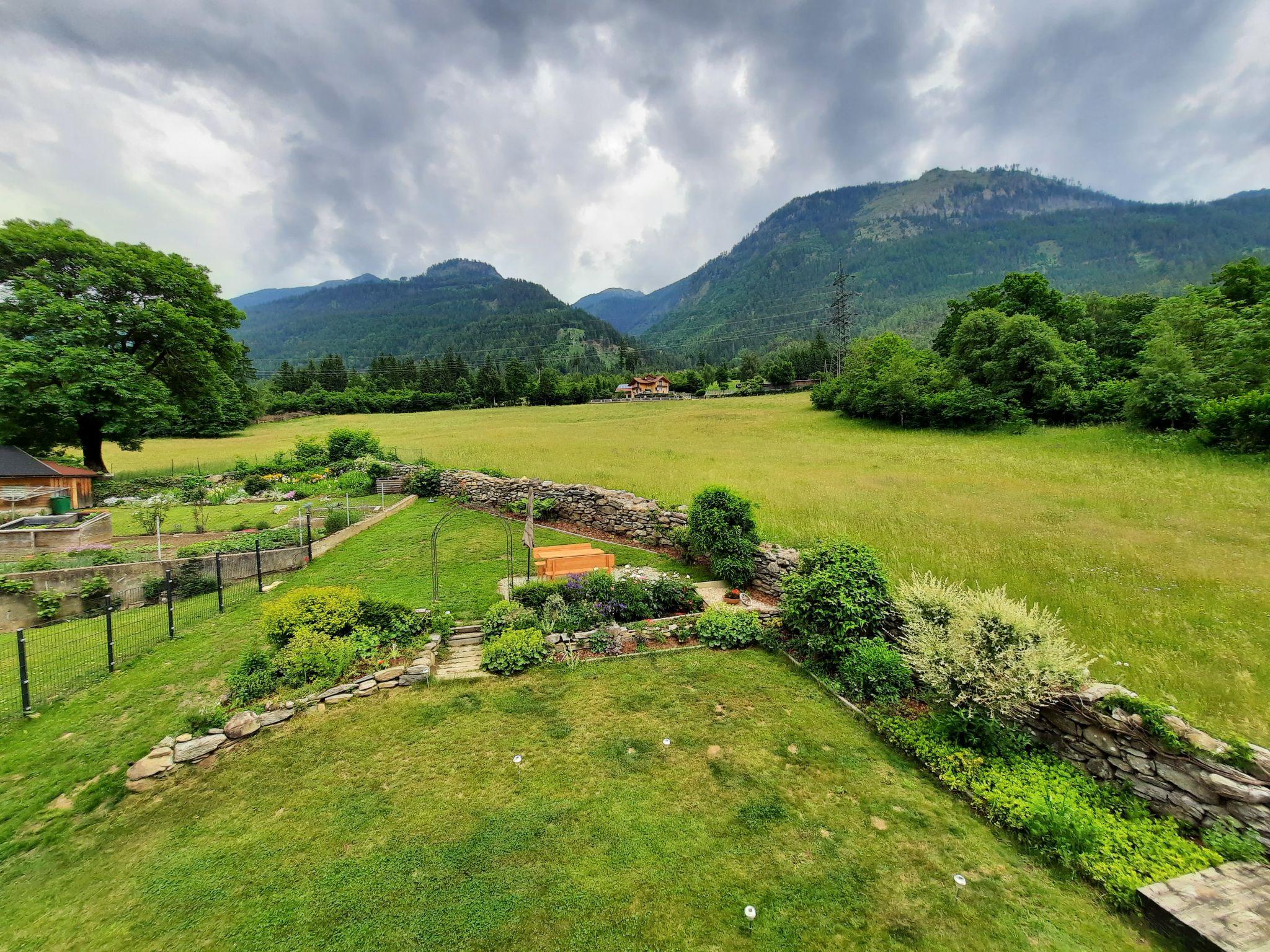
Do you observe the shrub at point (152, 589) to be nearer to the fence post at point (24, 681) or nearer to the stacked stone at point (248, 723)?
the fence post at point (24, 681)

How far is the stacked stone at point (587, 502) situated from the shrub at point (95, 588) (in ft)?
38.6

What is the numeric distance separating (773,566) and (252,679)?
10.5 meters

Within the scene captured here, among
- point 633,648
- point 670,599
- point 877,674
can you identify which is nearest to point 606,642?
point 633,648

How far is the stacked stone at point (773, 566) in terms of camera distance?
1109 centimetres

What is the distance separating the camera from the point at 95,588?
37.8 feet

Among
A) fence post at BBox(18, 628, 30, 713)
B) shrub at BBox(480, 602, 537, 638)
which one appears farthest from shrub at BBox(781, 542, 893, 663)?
fence post at BBox(18, 628, 30, 713)

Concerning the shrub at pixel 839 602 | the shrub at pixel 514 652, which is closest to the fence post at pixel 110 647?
the shrub at pixel 514 652

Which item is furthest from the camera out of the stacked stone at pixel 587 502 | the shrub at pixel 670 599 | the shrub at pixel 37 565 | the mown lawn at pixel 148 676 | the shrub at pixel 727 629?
the stacked stone at pixel 587 502

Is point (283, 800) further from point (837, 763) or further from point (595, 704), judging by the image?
point (837, 763)

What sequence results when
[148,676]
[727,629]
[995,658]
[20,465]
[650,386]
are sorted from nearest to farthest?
[995,658] → [148,676] → [727,629] → [20,465] → [650,386]

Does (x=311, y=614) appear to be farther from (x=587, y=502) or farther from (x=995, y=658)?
(x=995, y=658)

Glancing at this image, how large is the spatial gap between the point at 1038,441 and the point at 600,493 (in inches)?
951

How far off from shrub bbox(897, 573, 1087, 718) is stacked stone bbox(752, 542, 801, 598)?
13.7 ft

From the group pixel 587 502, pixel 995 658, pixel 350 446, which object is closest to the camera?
pixel 995 658
